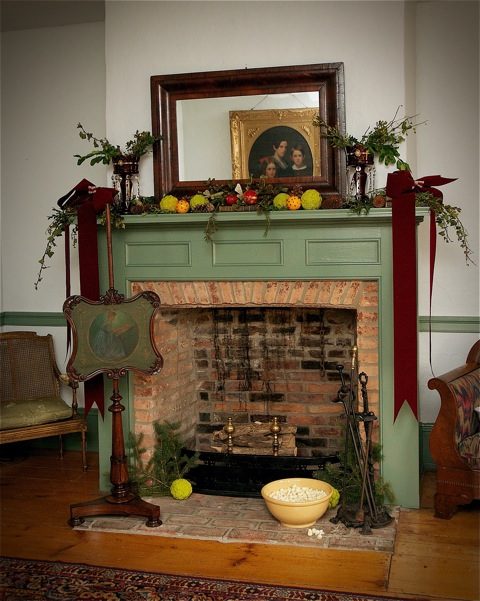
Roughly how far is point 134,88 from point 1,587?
2.78 m

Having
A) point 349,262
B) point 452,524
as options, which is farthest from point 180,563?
point 349,262

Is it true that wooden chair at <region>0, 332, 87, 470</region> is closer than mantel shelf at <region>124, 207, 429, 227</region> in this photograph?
No

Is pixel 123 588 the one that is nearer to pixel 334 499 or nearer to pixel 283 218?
pixel 334 499

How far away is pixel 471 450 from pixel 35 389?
9.67 feet

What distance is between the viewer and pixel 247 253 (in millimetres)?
4309

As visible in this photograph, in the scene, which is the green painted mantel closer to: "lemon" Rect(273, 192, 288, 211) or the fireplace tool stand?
"lemon" Rect(273, 192, 288, 211)

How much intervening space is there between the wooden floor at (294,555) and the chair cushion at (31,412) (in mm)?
621

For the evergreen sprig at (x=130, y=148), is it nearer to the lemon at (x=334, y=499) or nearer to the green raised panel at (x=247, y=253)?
the green raised panel at (x=247, y=253)

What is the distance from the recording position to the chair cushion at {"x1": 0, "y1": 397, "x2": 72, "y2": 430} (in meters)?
4.87

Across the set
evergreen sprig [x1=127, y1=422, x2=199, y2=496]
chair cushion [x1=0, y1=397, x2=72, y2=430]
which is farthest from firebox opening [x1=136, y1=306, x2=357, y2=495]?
chair cushion [x1=0, y1=397, x2=72, y2=430]

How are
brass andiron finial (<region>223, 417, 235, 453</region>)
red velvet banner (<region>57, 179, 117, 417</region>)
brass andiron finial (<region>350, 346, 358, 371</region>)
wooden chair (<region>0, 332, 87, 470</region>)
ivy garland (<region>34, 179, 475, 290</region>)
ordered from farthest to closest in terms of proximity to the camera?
wooden chair (<region>0, 332, 87, 470</region>) → brass andiron finial (<region>223, 417, 235, 453</region>) → red velvet banner (<region>57, 179, 117, 417</region>) → brass andiron finial (<region>350, 346, 358, 371</region>) → ivy garland (<region>34, 179, 475, 290</region>)

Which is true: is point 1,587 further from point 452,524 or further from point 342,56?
point 342,56

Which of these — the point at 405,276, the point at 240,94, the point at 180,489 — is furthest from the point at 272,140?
the point at 180,489

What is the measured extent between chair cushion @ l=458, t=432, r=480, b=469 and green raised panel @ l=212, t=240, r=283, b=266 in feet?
4.42
